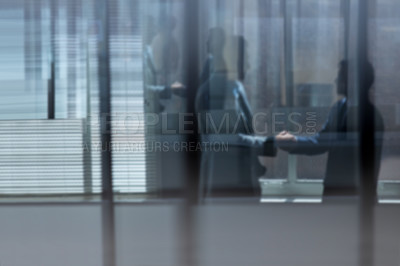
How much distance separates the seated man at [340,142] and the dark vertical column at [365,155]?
0.02 meters

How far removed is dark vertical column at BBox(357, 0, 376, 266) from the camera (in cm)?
364

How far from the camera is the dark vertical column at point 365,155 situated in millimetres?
3637

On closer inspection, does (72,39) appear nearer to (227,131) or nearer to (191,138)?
(191,138)

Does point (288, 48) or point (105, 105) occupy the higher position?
point (288, 48)

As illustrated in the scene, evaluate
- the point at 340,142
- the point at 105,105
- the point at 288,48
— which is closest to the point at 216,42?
the point at 288,48

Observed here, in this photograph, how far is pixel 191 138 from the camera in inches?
141

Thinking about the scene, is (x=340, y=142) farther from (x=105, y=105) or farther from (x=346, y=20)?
(x=105, y=105)

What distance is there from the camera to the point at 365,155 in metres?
3.69

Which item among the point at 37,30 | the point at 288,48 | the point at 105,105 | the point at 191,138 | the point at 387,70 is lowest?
the point at 191,138

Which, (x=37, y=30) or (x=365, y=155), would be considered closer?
(x=37, y=30)

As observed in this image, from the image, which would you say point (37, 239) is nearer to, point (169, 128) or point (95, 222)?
point (95, 222)

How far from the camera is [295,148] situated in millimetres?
3635

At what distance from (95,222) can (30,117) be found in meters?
0.70

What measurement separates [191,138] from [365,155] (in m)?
1.02
